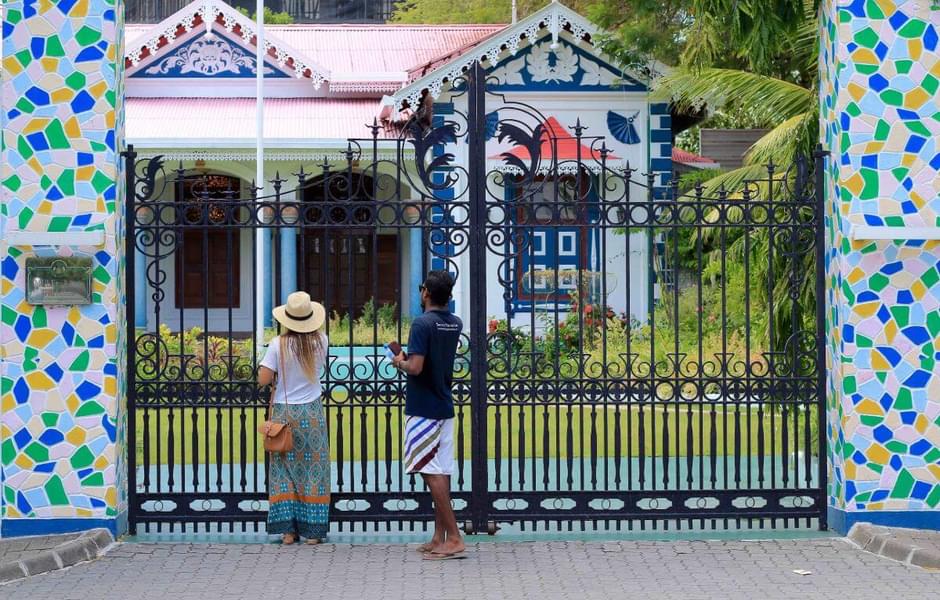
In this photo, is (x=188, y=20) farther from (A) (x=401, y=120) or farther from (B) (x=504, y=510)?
(B) (x=504, y=510)

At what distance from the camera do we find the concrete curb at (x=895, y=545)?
310 inches

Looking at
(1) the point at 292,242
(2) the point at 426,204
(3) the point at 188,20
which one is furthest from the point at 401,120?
(2) the point at 426,204

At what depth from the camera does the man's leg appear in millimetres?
8008

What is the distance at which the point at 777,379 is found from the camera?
8.77m

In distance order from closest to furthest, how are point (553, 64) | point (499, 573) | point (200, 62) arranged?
point (499, 573) < point (553, 64) < point (200, 62)

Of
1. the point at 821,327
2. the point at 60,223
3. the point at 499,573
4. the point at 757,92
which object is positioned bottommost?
the point at 499,573

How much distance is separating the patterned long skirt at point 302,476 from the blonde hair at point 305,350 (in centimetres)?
21

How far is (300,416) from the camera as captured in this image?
8297 mm

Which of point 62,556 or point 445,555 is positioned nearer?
point 62,556

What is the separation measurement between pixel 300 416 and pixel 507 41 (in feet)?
40.4

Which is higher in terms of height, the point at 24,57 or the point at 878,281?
the point at 24,57

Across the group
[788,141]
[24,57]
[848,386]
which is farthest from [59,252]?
[788,141]

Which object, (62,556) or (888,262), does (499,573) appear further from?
(888,262)

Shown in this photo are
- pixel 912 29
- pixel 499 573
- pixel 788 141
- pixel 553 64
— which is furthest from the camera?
pixel 553 64
